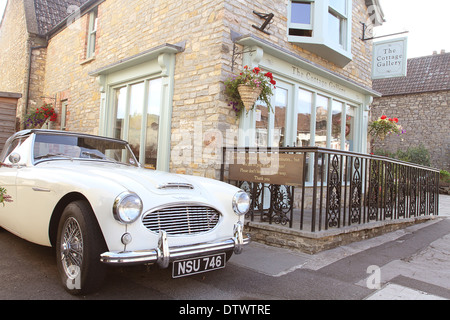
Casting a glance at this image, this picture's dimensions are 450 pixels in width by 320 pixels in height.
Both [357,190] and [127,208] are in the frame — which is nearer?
[127,208]

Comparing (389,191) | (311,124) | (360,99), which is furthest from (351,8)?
(389,191)

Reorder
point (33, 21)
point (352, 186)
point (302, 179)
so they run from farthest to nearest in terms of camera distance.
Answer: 1. point (33, 21)
2. point (352, 186)
3. point (302, 179)

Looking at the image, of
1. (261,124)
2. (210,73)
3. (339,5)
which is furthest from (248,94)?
(339,5)

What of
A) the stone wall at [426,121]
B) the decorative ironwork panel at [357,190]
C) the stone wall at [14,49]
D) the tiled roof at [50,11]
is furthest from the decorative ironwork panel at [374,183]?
the stone wall at [426,121]

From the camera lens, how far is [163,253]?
2.44m

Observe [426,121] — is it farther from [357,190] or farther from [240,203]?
[240,203]

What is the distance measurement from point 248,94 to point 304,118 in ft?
7.36

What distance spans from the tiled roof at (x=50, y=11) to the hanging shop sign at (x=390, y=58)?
10.9 m

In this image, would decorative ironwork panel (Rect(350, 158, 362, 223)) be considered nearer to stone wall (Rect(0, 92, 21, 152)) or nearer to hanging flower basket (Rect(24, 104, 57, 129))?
stone wall (Rect(0, 92, 21, 152))

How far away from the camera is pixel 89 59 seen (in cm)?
892

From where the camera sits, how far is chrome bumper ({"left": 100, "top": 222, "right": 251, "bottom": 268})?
2324 mm

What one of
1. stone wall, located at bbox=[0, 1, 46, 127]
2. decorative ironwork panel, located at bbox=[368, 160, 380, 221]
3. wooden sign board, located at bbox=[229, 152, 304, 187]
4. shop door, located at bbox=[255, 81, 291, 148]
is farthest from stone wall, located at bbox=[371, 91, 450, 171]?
stone wall, located at bbox=[0, 1, 46, 127]
